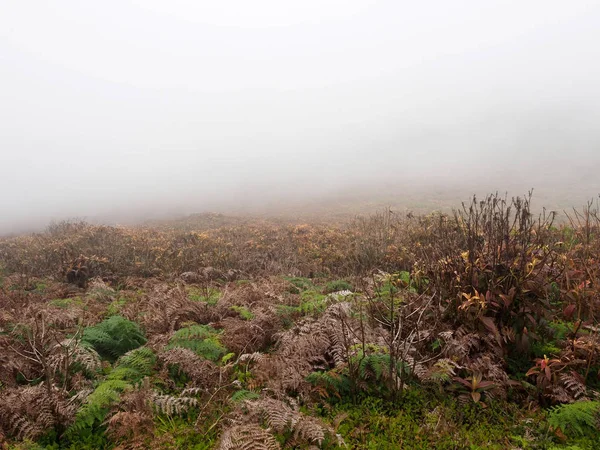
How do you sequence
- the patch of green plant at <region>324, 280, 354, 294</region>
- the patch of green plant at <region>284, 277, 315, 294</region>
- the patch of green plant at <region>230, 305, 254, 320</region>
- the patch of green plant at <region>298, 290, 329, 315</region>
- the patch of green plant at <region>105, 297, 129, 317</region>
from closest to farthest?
the patch of green plant at <region>230, 305, 254, 320</region> → the patch of green plant at <region>298, 290, 329, 315</region> → the patch of green plant at <region>105, 297, 129, 317</region> → the patch of green plant at <region>324, 280, 354, 294</region> → the patch of green plant at <region>284, 277, 315, 294</region>

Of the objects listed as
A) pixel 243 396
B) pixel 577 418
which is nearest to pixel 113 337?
pixel 243 396

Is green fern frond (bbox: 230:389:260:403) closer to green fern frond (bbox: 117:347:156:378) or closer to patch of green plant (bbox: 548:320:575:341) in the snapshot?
green fern frond (bbox: 117:347:156:378)

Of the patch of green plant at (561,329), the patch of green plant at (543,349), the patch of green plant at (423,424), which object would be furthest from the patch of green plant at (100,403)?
the patch of green plant at (561,329)

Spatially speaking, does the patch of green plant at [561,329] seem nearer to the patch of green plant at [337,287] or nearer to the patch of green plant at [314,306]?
the patch of green plant at [314,306]

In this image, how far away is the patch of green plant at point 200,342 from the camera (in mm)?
3686

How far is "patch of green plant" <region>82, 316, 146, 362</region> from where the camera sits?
154 inches

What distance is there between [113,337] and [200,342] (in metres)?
1.24

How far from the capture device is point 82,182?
65.1 meters

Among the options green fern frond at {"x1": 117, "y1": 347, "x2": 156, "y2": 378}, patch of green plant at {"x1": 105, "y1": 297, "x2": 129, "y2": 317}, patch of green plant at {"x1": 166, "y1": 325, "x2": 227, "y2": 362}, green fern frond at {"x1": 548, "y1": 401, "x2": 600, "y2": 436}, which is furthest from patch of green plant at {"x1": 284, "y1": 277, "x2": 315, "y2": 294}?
green fern frond at {"x1": 548, "y1": 401, "x2": 600, "y2": 436}

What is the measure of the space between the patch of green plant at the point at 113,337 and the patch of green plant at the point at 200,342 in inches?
25.4

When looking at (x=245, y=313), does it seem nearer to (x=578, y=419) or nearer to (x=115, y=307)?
(x=115, y=307)

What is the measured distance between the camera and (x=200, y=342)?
12.5 feet

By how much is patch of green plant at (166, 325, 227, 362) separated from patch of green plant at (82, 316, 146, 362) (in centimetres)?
65

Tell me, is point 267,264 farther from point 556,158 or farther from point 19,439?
point 556,158
